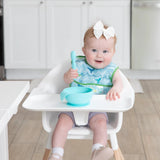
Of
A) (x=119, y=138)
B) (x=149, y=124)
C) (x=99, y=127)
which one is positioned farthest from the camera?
(x=149, y=124)

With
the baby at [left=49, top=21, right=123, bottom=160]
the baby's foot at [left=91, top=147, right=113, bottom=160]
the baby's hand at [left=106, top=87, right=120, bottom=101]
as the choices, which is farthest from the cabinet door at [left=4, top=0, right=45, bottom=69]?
the baby's foot at [left=91, top=147, right=113, bottom=160]

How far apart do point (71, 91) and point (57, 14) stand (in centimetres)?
274

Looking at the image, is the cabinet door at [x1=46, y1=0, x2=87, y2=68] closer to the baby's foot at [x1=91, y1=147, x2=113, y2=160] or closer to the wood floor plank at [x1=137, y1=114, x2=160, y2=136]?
the wood floor plank at [x1=137, y1=114, x2=160, y2=136]

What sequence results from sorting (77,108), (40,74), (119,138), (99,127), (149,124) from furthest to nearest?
(40,74) → (149,124) → (119,138) → (99,127) → (77,108)

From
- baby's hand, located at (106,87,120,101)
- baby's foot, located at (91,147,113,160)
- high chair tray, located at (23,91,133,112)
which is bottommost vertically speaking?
baby's foot, located at (91,147,113,160)

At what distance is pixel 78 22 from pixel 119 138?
199cm

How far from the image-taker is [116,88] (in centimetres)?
169

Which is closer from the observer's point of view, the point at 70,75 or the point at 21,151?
the point at 70,75

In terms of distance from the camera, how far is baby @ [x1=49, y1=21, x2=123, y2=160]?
1.60 meters

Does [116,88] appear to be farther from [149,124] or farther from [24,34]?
[24,34]

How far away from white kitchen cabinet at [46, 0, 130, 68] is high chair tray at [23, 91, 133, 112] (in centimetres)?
267

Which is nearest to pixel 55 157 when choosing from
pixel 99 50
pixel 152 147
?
pixel 99 50

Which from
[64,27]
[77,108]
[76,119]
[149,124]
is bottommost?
[149,124]

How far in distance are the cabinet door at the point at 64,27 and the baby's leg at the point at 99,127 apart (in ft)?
8.52
